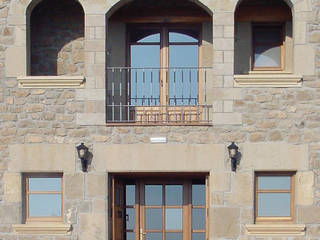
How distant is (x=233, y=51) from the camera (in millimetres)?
8695

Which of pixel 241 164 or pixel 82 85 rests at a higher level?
pixel 82 85

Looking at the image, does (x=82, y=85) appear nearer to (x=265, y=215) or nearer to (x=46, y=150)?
(x=46, y=150)

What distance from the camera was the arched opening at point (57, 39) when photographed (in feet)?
31.4

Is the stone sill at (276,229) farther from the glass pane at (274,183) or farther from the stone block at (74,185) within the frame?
the stone block at (74,185)

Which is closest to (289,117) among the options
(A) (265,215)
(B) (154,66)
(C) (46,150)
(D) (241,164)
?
(D) (241,164)

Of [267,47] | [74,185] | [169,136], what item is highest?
[267,47]

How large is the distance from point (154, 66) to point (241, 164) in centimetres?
248

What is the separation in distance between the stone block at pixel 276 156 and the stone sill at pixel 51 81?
9.86 ft

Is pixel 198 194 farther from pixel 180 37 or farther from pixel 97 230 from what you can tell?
pixel 180 37

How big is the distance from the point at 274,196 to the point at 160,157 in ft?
6.60

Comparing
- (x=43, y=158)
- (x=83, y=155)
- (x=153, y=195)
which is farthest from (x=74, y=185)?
(x=153, y=195)

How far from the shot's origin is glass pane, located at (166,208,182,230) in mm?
9461

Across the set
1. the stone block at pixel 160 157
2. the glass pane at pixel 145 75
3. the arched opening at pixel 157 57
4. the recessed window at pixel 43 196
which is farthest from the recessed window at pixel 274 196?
the recessed window at pixel 43 196

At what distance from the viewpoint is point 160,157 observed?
8.60 m
